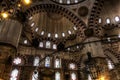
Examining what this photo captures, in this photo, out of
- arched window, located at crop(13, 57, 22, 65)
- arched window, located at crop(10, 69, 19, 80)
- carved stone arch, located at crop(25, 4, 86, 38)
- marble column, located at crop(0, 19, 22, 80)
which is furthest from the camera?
arched window, located at crop(13, 57, 22, 65)

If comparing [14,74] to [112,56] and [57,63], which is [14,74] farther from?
[112,56]

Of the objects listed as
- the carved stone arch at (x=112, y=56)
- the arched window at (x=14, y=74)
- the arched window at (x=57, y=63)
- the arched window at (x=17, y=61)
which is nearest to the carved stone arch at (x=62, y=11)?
the arched window at (x=57, y=63)

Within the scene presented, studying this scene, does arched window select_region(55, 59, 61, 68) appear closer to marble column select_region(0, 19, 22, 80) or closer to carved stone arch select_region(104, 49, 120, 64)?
carved stone arch select_region(104, 49, 120, 64)

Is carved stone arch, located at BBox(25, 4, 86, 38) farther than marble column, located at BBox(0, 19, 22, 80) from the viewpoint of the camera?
Yes

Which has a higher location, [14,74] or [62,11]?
[62,11]

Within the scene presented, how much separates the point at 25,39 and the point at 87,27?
9021 millimetres

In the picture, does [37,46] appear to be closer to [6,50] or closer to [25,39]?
[25,39]

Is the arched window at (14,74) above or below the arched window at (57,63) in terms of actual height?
below

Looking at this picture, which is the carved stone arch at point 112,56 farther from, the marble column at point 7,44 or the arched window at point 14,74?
the marble column at point 7,44

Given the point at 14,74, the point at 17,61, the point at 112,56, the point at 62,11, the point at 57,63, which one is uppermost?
the point at 62,11

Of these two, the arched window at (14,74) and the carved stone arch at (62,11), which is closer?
the carved stone arch at (62,11)

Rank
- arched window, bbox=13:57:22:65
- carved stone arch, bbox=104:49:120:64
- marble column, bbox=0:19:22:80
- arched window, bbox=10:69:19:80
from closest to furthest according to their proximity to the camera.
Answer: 1. marble column, bbox=0:19:22:80
2. arched window, bbox=10:69:19:80
3. arched window, bbox=13:57:22:65
4. carved stone arch, bbox=104:49:120:64

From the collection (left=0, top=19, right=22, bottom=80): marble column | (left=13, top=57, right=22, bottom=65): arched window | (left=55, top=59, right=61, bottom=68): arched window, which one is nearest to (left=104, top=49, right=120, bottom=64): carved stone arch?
(left=55, top=59, right=61, bottom=68): arched window

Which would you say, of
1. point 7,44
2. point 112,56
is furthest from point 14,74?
point 112,56
